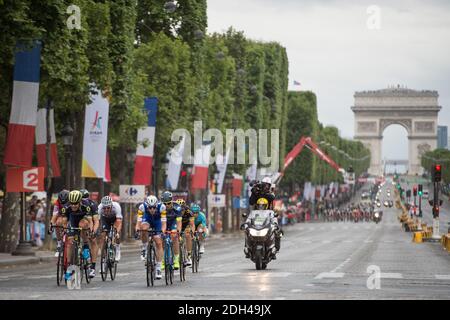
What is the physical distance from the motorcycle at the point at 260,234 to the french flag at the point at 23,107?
24.3 ft

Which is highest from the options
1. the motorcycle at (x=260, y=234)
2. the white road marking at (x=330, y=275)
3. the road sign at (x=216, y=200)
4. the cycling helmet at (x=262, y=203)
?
the road sign at (x=216, y=200)

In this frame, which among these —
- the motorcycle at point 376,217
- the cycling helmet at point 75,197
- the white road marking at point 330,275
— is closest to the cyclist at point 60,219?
the cycling helmet at point 75,197

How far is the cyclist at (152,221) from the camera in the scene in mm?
27156

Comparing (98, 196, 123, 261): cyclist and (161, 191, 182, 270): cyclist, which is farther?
(98, 196, 123, 261): cyclist

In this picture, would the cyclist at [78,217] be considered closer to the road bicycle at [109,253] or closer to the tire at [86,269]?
the tire at [86,269]

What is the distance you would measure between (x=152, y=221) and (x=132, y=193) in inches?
1177

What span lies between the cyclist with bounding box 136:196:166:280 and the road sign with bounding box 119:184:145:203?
96.9 ft

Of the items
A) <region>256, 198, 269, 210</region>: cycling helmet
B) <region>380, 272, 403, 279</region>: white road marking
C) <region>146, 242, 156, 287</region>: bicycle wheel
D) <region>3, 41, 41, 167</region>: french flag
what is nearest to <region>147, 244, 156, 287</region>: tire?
<region>146, 242, 156, 287</region>: bicycle wheel

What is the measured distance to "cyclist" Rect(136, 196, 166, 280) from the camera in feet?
89.1

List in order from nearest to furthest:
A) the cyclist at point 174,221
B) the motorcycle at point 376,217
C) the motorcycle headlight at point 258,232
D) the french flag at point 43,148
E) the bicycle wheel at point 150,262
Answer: the bicycle wheel at point 150,262 < the cyclist at point 174,221 < the motorcycle headlight at point 258,232 < the french flag at point 43,148 < the motorcycle at point 376,217

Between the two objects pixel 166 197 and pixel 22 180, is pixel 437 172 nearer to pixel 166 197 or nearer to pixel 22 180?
pixel 22 180

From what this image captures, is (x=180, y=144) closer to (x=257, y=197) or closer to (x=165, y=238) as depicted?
(x=257, y=197)

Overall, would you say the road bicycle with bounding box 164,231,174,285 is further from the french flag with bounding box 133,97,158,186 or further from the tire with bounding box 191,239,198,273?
the french flag with bounding box 133,97,158,186

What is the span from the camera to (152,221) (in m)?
27.5
